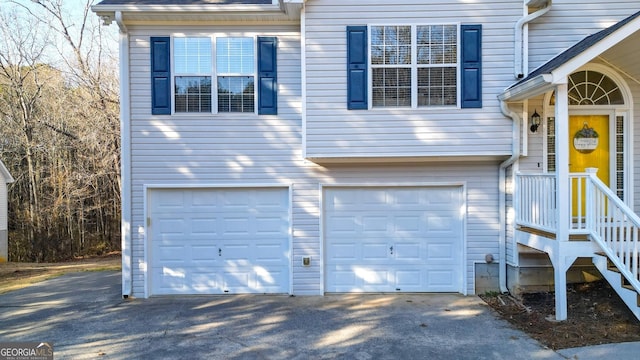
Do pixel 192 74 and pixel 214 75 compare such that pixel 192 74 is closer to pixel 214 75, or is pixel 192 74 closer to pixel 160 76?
pixel 214 75

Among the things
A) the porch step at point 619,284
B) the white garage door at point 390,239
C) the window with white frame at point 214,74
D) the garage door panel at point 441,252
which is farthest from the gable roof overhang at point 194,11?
the porch step at point 619,284

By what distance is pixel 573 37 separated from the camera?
7.06m

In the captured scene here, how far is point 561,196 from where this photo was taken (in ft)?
19.0

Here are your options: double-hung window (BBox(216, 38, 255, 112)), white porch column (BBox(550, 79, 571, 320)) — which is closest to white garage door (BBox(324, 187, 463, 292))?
white porch column (BBox(550, 79, 571, 320))

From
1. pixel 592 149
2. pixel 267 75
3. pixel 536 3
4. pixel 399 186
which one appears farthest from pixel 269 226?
pixel 536 3

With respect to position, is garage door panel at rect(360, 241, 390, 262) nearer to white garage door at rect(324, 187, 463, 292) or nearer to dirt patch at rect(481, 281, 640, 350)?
white garage door at rect(324, 187, 463, 292)

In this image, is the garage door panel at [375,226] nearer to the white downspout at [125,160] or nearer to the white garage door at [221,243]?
the white garage door at [221,243]

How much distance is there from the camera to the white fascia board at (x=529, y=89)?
18.6 feet

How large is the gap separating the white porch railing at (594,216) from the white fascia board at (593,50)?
1382 millimetres

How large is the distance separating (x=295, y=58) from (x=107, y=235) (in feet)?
51.9

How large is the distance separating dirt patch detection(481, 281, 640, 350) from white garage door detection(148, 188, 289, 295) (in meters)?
3.82

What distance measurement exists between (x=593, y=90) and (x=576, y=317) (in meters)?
3.81

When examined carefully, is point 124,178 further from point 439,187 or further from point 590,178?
point 590,178

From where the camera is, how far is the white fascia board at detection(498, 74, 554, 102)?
568 centimetres
